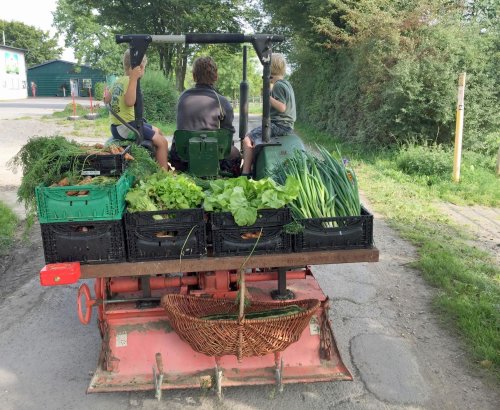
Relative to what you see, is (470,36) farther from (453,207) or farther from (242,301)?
(242,301)

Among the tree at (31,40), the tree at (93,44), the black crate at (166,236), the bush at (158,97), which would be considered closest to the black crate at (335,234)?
the black crate at (166,236)

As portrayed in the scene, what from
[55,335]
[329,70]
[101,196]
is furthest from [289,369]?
[329,70]

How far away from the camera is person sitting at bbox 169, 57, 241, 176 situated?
16.1 ft

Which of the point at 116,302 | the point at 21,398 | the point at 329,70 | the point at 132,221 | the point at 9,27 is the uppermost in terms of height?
the point at 9,27

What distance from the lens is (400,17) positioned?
512 inches

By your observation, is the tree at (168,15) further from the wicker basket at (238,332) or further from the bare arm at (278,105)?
the wicker basket at (238,332)

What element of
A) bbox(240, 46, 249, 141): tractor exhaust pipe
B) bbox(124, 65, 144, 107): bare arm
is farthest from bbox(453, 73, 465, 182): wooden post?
bbox(124, 65, 144, 107): bare arm

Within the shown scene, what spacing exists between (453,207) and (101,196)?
7.11 metres

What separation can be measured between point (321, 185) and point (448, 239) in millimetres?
4077

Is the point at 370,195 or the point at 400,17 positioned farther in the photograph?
the point at 400,17

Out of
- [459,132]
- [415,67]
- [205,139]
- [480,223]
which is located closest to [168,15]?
[415,67]

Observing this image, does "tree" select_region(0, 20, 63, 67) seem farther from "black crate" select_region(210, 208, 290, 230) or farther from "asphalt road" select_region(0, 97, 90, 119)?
"black crate" select_region(210, 208, 290, 230)

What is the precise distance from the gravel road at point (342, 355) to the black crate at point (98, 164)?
155 centimetres

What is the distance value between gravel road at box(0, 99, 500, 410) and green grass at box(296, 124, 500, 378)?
167mm
